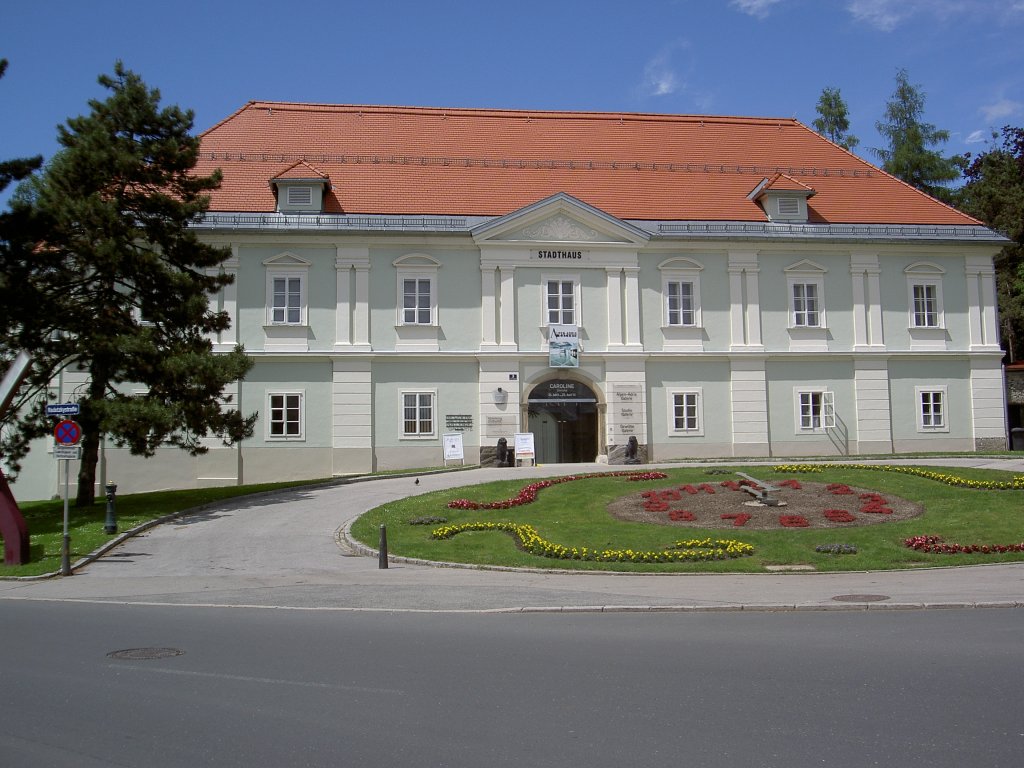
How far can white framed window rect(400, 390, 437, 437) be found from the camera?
1480 inches

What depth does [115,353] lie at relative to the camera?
2562cm

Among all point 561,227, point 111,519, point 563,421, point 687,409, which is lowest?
point 111,519

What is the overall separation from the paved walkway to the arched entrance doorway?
16161mm

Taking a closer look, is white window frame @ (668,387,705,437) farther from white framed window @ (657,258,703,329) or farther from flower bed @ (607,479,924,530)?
flower bed @ (607,479,924,530)

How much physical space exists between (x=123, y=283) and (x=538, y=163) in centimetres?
2117

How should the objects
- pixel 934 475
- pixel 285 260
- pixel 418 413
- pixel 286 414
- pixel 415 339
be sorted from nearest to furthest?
pixel 934 475 → pixel 286 414 → pixel 285 260 → pixel 418 413 → pixel 415 339

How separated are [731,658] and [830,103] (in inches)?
2336

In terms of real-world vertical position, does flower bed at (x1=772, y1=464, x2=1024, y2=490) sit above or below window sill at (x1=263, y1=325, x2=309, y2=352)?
below

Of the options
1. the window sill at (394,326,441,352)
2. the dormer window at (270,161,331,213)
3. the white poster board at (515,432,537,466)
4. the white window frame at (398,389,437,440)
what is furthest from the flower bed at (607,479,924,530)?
the dormer window at (270,161,331,213)

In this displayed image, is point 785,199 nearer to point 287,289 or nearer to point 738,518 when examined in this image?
point 287,289

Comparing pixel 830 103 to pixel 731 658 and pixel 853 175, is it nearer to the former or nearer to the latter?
pixel 853 175

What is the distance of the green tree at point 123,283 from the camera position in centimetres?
2541

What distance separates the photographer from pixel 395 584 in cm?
1612

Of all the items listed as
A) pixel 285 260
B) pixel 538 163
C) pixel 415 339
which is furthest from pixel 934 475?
pixel 285 260
